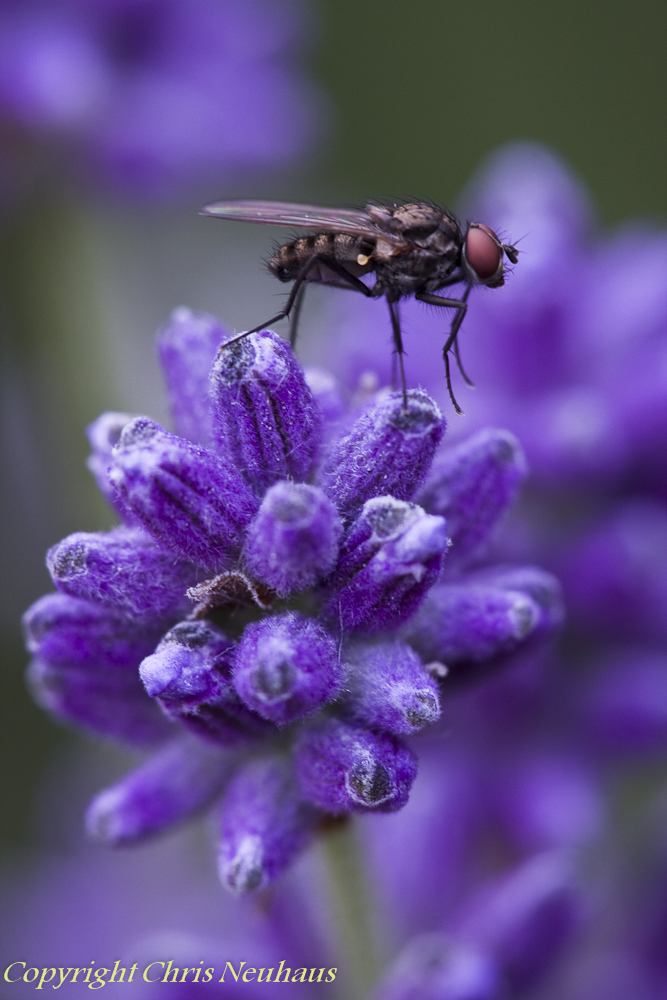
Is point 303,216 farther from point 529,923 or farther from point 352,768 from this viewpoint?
point 529,923

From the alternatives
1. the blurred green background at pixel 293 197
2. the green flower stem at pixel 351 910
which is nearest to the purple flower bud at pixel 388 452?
the green flower stem at pixel 351 910

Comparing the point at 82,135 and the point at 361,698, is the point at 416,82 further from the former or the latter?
the point at 361,698

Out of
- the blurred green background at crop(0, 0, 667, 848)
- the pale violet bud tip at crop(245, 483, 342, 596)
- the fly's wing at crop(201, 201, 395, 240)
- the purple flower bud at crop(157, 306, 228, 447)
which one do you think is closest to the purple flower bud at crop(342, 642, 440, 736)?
the pale violet bud tip at crop(245, 483, 342, 596)

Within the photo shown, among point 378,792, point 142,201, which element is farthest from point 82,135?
point 378,792

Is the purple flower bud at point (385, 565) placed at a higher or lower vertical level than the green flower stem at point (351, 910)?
higher

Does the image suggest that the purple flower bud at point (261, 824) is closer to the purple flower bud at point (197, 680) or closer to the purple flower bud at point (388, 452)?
the purple flower bud at point (197, 680)

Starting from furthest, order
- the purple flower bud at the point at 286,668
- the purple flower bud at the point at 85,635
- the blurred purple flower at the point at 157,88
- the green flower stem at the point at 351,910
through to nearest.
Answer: the blurred purple flower at the point at 157,88 → the green flower stem at the point at 351,910 → the purple flower bud at the point at 85,635 → the purple flower bud at the point at 286,668

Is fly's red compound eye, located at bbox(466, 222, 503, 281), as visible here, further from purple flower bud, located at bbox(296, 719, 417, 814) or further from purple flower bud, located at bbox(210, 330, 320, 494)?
purple flower bud, located at bbox(296, 719, 417, 814)
